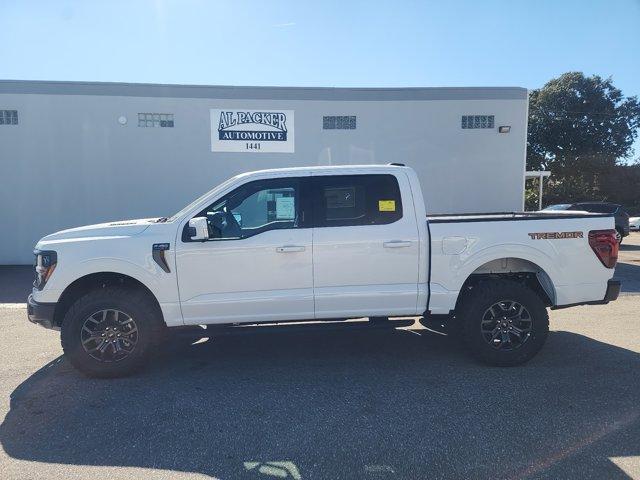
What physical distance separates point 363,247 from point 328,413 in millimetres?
1593

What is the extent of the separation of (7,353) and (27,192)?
7.75 meters

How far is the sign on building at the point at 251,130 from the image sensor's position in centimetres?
1154

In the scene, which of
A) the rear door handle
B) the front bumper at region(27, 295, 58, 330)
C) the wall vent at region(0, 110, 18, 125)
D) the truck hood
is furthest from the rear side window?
the wall vent at region(0, 110, 18, 125)

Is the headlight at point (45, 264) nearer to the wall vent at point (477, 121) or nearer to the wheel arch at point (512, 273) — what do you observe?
the wheel arch at point (512, 273)

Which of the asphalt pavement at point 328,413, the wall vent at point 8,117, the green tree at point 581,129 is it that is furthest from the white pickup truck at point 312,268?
the green tree at point 581,129

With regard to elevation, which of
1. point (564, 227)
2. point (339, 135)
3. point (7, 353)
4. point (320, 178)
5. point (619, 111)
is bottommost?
point (7, 353)

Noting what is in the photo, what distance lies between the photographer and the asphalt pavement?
2906 millimetres

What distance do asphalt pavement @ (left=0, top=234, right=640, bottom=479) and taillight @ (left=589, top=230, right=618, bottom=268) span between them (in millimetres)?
1110

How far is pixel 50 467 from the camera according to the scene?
115 inches

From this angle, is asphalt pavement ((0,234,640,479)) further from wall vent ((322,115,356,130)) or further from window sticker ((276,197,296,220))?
wall vent ((322,115,356,130))

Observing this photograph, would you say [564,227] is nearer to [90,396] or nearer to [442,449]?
[442,449]

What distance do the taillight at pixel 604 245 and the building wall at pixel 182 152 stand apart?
298 inches

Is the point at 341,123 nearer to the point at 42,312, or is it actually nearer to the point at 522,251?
the point at 522,251

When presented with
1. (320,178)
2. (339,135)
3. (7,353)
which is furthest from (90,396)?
(339,135)
